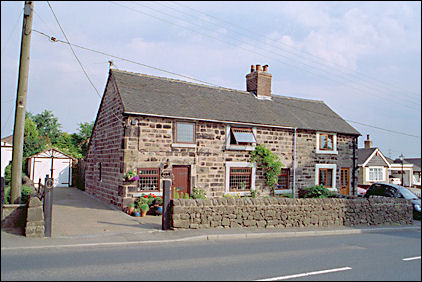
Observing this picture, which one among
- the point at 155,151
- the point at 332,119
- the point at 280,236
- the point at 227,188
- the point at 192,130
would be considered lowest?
the point at 280,236

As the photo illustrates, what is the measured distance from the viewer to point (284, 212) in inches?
525

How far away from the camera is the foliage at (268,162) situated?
18.4 metres

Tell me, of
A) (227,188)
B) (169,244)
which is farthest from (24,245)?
(227,188)

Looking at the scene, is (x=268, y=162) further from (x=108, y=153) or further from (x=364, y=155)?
(x=364, y=155)

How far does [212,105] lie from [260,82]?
18.1 ft

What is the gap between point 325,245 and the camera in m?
10.5

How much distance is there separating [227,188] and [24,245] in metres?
10.5

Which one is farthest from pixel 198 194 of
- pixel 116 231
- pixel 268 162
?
pixel 116 231

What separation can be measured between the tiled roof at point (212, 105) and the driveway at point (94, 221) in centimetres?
463

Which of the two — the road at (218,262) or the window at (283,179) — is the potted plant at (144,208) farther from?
the window at (283,179)

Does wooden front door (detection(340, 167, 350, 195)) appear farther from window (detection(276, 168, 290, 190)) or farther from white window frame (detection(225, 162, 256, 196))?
white window frame (detection(225, 162, 256, 196))

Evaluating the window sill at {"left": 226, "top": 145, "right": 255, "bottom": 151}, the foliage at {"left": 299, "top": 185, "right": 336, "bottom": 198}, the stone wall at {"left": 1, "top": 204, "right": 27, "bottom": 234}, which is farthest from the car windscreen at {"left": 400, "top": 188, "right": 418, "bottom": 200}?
the stone wall at {"left": 1, "top": 204, "right": 27, "bottom": 234}

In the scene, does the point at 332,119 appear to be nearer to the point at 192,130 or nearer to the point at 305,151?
the point at 305,151

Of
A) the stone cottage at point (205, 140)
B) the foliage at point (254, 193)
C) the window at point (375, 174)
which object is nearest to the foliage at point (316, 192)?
the stone cottage at point (205, 140)
